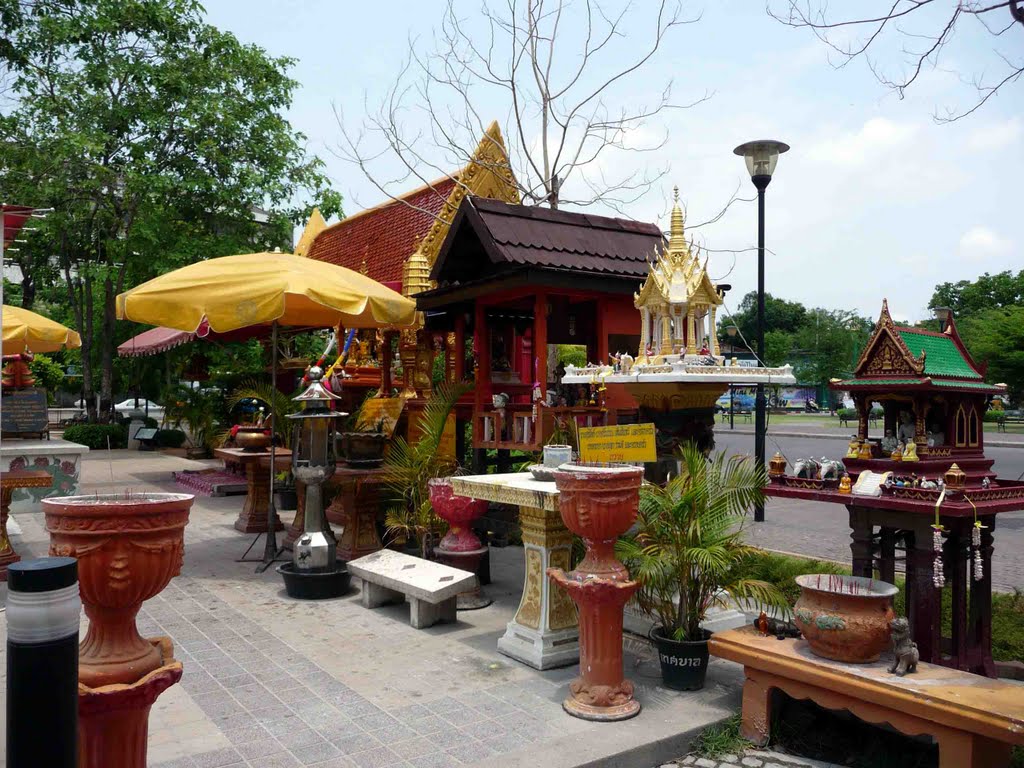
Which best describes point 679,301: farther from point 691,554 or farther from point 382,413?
point 382,413

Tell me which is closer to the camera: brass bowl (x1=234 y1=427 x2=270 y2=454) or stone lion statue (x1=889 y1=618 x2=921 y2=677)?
stone lion statue (x1=889 y1=618 x2=921 y2=677)

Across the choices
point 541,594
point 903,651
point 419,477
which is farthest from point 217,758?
point 419,477

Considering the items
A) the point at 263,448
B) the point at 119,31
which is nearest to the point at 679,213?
the point at 263,448

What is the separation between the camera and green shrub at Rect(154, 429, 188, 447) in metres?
23.4

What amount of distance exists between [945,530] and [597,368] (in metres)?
2.82

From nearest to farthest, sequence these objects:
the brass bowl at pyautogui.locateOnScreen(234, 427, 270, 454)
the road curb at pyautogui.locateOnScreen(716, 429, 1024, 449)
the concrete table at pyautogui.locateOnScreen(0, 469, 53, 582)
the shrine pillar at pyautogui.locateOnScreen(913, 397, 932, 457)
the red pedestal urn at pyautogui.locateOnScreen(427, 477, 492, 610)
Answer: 1. the shrine pillar at pyautogui.locateOnScreen(913, 397, 932, 457)
2. the red pedestal urn at pyautogui.locateOnScreen(427, 477, 492, 610)
3. the concrete table at pyautogui.locateOnScreen(0, 469, 53, 582)
4. the brass bowl at pyautogui.locateOnScreen(234, 427, 270, 454)
5. the road curb at pyautogui.locateOnScreen(716, 429, 1024, 449)

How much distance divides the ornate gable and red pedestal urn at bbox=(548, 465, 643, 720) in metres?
1.85

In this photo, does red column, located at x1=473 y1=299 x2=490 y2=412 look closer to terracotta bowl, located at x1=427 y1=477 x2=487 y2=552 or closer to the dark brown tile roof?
the dark brown tile roof

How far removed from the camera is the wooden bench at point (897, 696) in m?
3.67

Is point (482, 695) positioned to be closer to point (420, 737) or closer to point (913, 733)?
point (420, 737)

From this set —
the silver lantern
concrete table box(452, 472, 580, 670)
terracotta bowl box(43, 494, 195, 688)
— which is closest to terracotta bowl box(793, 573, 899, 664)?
concrete table box(452, 472, 580, 670)

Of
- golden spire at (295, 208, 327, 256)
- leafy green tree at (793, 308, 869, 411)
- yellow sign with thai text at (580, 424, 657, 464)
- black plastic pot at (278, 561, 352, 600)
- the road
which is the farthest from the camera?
leafy green tree at (793, 308, 869, 411)

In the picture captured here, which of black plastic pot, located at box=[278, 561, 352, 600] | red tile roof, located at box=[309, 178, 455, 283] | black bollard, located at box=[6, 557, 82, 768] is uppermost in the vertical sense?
red tile roof, located at box=[309, 178, 455, 283]

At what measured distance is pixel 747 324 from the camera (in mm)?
76312
